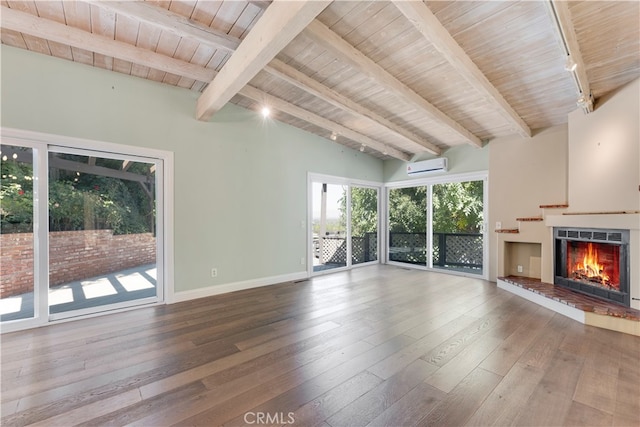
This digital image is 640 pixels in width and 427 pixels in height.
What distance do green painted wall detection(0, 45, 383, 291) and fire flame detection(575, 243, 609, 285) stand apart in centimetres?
419

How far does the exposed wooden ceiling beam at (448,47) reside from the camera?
2047mm

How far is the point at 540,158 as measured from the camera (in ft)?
14.6

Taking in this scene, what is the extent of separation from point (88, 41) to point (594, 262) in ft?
21.0

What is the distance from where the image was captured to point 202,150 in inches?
156

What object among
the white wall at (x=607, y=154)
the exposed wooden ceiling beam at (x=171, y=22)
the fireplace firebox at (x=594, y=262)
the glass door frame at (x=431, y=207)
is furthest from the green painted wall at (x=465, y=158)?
the exposed wooden ceiling beam at (x=171, y=22)

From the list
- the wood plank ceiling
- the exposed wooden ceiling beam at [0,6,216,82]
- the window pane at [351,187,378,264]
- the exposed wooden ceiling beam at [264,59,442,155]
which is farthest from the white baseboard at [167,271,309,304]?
the exposed wooden ceiling beam at [264,59,442,155]

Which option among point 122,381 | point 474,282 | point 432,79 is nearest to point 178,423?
point 122,381

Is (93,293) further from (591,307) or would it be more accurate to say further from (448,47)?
(591,307)

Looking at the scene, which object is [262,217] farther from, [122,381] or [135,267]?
[122,381]

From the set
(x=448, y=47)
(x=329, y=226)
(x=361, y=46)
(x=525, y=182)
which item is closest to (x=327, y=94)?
(x=361, y=46)

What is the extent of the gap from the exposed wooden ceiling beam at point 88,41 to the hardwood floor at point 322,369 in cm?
285

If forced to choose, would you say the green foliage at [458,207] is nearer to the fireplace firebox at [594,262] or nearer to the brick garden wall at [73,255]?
the fireplace firebox at [594,262]

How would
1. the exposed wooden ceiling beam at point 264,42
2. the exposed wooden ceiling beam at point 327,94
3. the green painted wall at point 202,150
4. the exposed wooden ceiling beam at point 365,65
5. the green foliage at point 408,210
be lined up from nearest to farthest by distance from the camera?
the exposed wooden ceiling beam at point 264,42 → the exposed wooden ceiling beam at point 365,65 → the green painted wall at point 202,150 → the exposed wooden ceiling beam at point 327,94 → the green foliage at point 408,210

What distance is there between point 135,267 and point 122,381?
1945 millimetres
